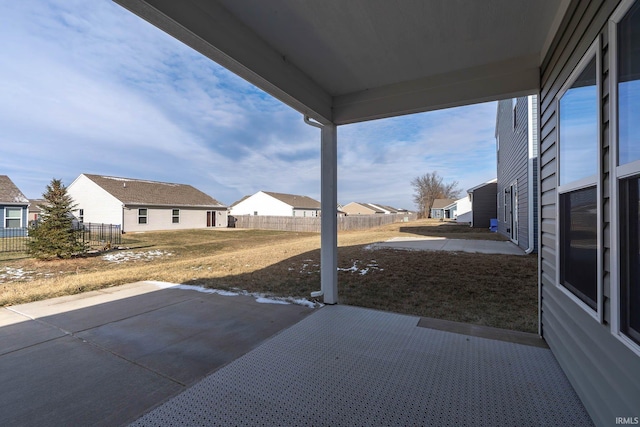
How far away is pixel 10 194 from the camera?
14.6 metres

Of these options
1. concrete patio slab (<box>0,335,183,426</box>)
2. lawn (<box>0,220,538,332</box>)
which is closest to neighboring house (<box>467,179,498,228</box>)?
lawn (<box>0,220,538,332</box>)

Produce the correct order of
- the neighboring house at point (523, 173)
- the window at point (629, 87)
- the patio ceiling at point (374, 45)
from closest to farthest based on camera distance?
1. the window at point (629, 87)
2. the patio ceiling at point (374, 45)
3. the neighboring house at point (523, 173)

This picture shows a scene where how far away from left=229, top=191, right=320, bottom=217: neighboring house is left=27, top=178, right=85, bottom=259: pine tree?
22.4 metres

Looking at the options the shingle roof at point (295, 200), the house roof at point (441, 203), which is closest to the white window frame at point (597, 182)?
the shingle roof at point (295, 200)

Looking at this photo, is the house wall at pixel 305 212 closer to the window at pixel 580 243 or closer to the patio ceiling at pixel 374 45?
the patio ceiling at pixel 374 45

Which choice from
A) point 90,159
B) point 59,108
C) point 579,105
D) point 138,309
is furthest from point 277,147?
point 579,105

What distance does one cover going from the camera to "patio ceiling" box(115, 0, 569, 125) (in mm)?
2035

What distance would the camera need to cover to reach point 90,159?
800 inches

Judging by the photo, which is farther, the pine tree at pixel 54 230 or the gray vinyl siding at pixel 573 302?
Result: the pine tree at pixel 54 230

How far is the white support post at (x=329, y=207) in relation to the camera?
3.75m

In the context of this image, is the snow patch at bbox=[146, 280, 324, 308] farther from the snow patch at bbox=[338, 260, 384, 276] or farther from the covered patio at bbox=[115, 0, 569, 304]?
the snow patch at bbox=[338, 260, 384, 276]

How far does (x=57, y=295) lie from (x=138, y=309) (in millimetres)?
1746

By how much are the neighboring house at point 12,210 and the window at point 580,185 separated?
20788 mm

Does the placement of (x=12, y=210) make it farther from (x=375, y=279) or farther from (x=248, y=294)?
(x=375, y=279)
